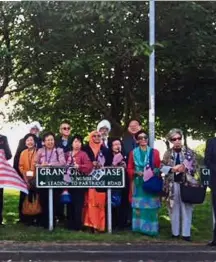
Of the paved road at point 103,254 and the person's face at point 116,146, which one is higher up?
Result: the person's face at point 116,146

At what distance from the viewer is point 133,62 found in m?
12.8

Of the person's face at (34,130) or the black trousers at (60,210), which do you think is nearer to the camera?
the black trousers at (60,210)

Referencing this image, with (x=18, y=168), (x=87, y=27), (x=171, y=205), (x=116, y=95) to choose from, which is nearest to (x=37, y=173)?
(x=18, y=168)

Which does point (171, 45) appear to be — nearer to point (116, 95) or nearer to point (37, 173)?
point (116, 95)

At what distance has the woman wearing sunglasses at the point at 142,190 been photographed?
9445 mm

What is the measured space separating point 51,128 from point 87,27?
4.38 m

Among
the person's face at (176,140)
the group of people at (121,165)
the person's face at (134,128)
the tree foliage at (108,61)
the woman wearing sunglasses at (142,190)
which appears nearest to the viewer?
the person's face at (176,140)

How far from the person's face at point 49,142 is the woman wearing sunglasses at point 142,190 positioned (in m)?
1.26

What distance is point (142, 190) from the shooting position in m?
9.46

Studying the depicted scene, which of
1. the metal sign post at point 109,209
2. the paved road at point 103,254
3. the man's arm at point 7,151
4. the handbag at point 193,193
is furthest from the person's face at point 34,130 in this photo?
the handbag at point 193,193

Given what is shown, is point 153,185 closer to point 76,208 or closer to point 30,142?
point 76,208

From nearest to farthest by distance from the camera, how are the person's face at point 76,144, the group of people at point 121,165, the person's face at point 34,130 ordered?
the group of people at point 121,165
the person's face at point 76,144
the person's face at point 34,130

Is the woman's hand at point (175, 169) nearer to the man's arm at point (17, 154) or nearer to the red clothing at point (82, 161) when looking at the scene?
the red clothing at point (82, 161)

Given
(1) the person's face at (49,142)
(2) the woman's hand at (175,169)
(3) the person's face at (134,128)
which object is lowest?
(2) the woman's hand at (175,169)
